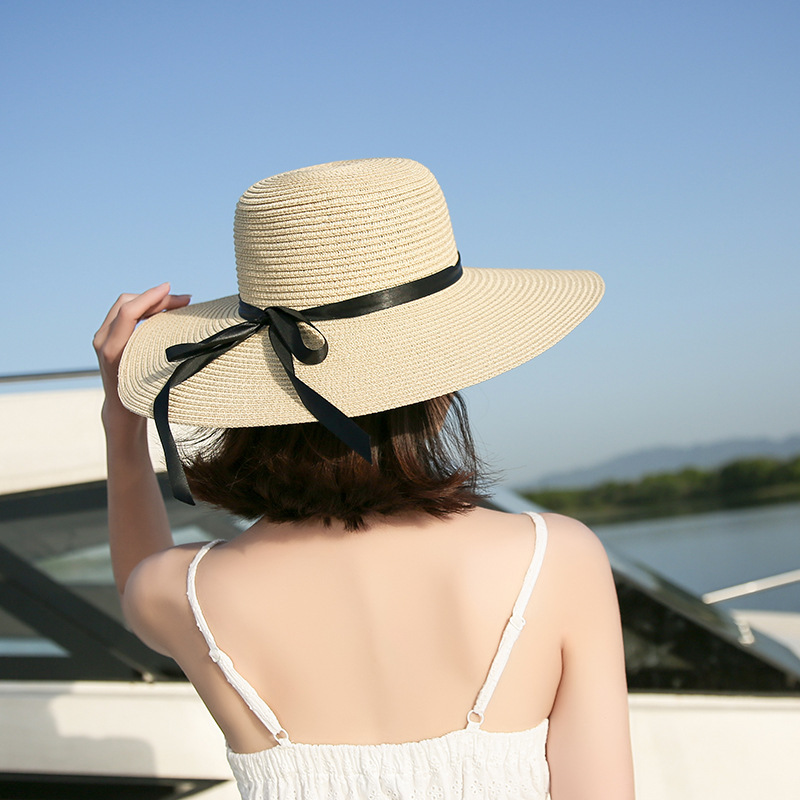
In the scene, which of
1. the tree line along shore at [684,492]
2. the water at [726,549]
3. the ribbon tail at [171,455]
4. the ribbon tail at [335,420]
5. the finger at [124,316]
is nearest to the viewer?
the ribbon tail at [335,420]

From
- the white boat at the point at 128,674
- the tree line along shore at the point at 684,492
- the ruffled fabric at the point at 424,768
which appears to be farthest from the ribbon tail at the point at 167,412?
the tree line along shore at the point at 684,492

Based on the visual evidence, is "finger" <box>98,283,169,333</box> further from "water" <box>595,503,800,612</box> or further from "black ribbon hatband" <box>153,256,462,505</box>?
"water" <box>595,503,800,612</box>

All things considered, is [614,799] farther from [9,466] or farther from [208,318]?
[9,466]

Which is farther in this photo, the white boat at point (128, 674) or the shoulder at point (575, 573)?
the white boat at point (128, 674)

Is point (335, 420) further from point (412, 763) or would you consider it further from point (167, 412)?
point (412, 763)

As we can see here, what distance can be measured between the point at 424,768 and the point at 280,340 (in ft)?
1.89

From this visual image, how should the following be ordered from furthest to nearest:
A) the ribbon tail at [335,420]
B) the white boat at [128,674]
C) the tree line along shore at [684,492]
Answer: the tree line along shore at [684,492]
the white boat at [128,674]
the ribbon tail at [335,420]

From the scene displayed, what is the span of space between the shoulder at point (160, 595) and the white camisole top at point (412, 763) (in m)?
0.03

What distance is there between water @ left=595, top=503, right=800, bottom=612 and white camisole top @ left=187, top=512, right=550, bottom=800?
7.76 m

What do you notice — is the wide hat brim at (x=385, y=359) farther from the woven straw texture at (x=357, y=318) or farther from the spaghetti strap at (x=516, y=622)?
the spaghetti strap at (x=516, y=622)

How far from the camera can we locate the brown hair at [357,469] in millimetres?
921

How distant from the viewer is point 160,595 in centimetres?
104

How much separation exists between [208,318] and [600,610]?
749 mm

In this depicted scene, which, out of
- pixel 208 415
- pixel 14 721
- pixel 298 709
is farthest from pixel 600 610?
pixel 14 721
